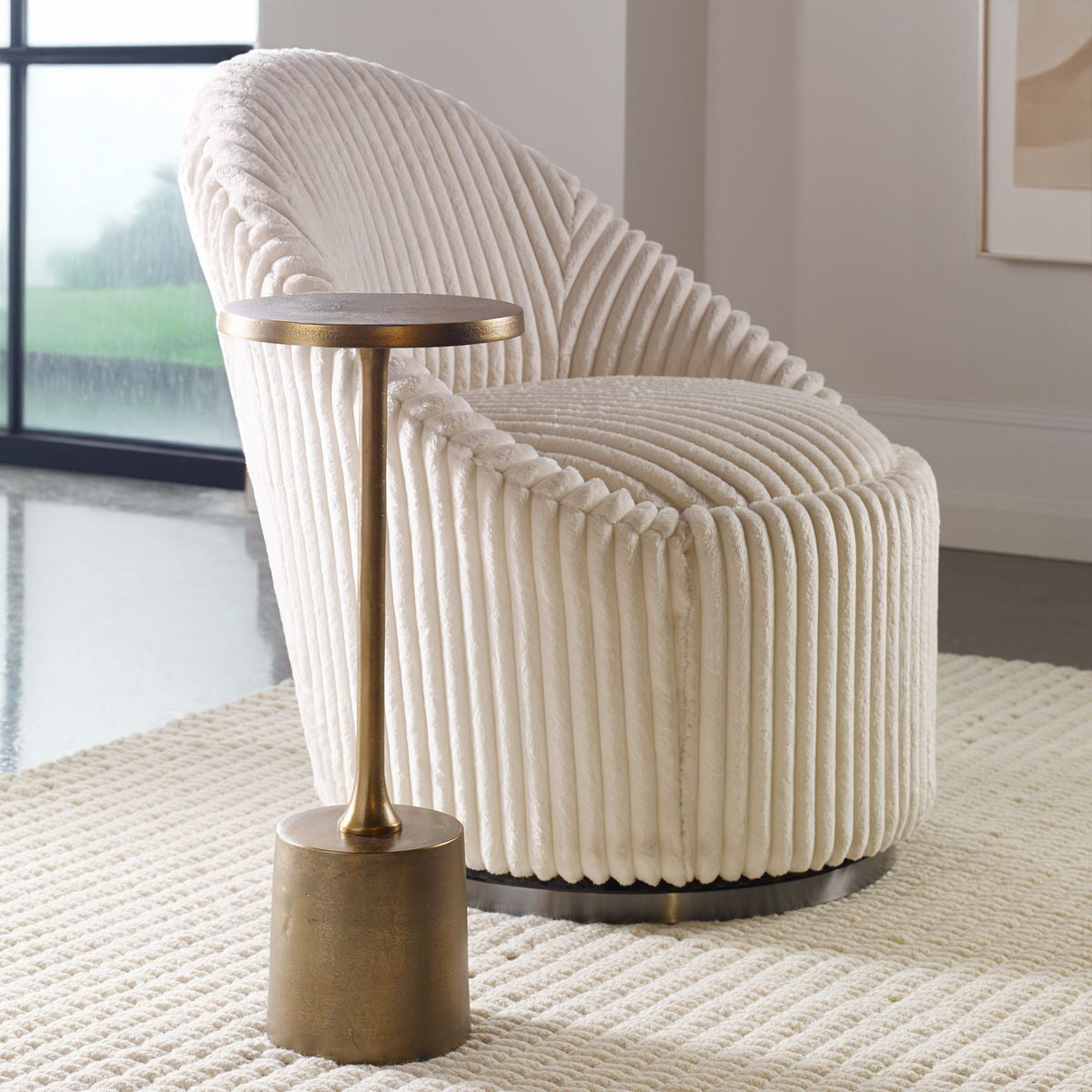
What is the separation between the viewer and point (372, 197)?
80.8 inches

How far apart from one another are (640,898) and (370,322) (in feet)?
2.20

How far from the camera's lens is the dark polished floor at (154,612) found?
8.23 ft

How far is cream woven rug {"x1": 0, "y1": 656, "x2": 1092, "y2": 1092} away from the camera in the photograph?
1.41 metres

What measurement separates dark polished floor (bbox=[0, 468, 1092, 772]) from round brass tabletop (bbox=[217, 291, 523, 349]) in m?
1.02

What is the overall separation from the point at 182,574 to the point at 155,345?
118cm

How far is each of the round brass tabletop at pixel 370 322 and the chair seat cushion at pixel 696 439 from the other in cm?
28

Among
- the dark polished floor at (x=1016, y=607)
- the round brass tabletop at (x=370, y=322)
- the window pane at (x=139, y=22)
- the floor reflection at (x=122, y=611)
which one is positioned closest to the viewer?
the round brass tabletop at (x=370, y=322)

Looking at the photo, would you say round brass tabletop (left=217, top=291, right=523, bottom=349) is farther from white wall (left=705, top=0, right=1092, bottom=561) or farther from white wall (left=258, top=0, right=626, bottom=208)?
white wall (left=705, top=0, right=1092, bottom=561)

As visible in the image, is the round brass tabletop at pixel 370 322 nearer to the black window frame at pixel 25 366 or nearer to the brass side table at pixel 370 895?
the brass side table at pixel 370 895

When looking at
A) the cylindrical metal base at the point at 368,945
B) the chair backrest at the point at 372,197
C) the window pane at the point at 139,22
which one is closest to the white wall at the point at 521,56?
the window pane at the point at 139,22

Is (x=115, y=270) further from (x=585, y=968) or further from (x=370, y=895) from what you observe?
(x=370, y=895)

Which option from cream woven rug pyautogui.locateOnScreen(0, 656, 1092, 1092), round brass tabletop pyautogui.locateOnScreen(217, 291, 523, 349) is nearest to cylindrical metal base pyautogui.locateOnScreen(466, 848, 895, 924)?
cream woven rug pyautogui.locateOnScreen(0, 656, 1092, 1092)

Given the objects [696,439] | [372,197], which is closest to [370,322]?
[696,439]

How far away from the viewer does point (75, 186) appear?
14.4 ft
